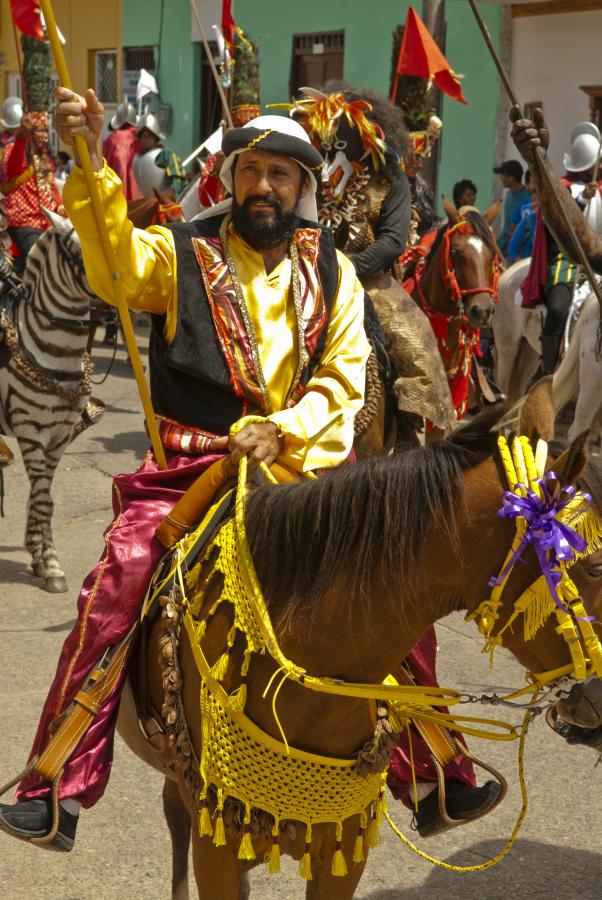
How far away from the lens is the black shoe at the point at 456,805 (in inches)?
123

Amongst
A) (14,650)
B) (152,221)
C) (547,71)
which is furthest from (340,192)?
(547,71)

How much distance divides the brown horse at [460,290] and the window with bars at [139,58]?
1452 centimetres

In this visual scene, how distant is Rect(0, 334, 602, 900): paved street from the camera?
3863 mm

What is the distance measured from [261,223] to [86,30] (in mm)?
21525

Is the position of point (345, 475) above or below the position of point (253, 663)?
above

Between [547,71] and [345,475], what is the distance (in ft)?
47.8

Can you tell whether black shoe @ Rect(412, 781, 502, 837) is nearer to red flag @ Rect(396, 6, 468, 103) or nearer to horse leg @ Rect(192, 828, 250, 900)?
horse leg @ Rect(192, 828, 250, 900)

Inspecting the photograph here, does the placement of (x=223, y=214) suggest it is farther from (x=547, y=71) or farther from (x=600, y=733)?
(x=547, y=71)

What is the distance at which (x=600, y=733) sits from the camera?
9.54ft

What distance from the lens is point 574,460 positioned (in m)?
2.31

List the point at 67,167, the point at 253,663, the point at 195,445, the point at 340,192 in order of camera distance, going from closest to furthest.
A: 1. the point at 253,663
2. the point at 195,445
3. the point at 340,192
4. the point at 67,167

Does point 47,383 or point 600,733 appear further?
point 47,383

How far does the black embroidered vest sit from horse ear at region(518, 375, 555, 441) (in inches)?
34.4

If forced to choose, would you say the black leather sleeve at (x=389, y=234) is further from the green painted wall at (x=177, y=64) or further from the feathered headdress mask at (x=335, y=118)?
the green painted wall at (x=177, y=64)
